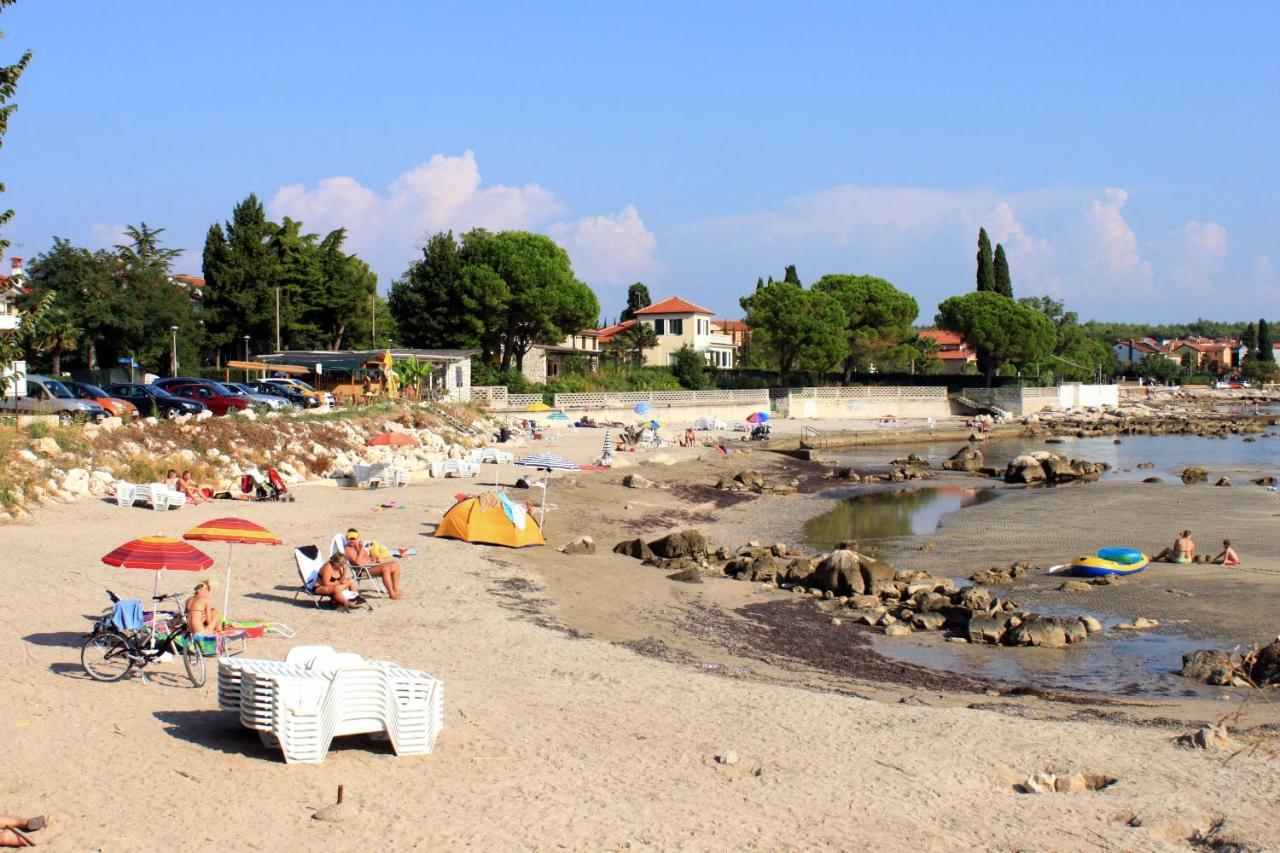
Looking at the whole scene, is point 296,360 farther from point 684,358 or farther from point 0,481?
point 0,481

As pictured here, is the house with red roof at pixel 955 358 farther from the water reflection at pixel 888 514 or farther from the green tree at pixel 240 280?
the water reflection at pixel 888 514

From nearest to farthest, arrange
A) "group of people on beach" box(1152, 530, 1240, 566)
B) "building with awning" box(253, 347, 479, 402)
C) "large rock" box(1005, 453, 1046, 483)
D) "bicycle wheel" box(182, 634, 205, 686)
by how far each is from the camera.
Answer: "bicycle wheel" box(182, 634, 205, 686) → "group of people on beach" box(1152, 530, 1240, 566) → "large rock" box(1005, 453, 1046, 483) → "building with awning" box(253, 347, 479, 402)

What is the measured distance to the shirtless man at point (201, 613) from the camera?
37.3ft

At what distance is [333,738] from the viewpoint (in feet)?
31.8

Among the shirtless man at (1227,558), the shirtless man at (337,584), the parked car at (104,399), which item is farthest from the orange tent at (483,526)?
the shirtless man at (1227,558)

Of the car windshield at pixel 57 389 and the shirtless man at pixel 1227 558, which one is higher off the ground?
the car windshield at pixel 57 389

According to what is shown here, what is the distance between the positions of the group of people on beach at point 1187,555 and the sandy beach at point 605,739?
410 centimetres

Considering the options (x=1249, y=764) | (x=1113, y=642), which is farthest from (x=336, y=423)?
(x=1249, y=764)

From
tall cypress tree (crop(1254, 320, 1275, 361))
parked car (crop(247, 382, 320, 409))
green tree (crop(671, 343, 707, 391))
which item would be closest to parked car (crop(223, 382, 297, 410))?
parked car (crop(247, 382, 320, 409))

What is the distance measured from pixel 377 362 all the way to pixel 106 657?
43497 mm

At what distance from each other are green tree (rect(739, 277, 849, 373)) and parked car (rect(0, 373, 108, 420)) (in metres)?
51.0

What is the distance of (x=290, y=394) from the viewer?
140ft

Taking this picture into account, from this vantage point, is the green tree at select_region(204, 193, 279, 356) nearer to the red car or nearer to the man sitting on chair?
the red car

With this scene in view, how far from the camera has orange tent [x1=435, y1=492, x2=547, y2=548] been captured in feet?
72.6
